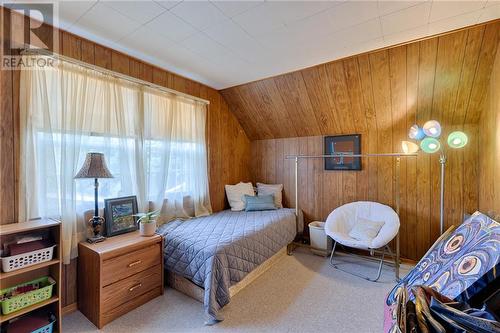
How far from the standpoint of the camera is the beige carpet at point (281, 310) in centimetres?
181

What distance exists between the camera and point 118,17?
1.85m

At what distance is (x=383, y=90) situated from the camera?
2789 millimetres

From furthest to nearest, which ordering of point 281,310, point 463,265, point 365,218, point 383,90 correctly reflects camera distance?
point 365,218, point 383,90, point 281,310, point 463,265

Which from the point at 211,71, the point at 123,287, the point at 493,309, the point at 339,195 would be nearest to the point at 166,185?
→ the point at 123,287

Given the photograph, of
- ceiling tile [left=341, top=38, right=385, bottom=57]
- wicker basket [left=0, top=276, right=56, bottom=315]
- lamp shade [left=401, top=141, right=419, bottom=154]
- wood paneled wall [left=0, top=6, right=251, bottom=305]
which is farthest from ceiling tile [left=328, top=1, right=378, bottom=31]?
wicker basket [left=0, top=276, right=56, bottom=315]

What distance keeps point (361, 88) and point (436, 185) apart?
5.20 feet

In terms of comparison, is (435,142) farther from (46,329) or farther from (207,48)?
(46,329)

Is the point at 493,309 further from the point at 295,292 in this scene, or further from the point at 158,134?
the point at 158,134

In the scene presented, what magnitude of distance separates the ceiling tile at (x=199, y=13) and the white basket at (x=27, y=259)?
2.10 m

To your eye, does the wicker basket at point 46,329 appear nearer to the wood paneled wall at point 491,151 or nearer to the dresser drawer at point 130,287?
the dresser drawer at point 130,287

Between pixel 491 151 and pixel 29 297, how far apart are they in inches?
166

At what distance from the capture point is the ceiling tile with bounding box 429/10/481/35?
6.04ft

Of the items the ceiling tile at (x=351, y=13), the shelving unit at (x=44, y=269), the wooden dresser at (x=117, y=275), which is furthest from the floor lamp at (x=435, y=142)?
the shelving unit at (x=44, y=269)

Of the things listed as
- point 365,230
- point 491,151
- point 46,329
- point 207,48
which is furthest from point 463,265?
point 46,329
